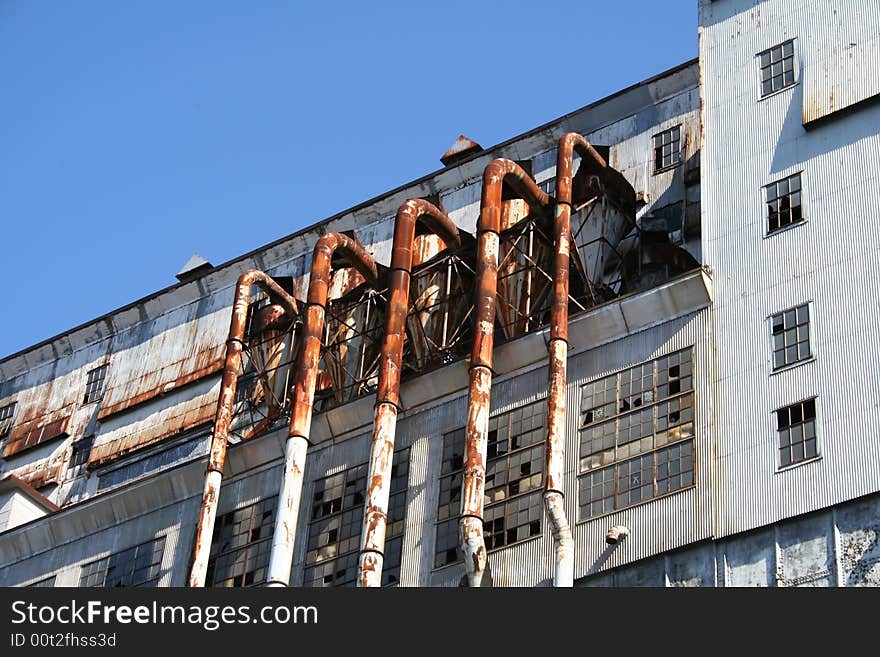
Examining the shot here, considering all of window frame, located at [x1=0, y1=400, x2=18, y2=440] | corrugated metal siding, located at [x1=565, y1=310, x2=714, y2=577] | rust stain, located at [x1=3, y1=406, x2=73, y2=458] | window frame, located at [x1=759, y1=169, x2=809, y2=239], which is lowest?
corrugated metal siding, located at [x1=565, y1=310, x2=714, y2=577]

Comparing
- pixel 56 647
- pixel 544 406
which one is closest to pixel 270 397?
pixel 544 406

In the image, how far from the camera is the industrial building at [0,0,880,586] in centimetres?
4162

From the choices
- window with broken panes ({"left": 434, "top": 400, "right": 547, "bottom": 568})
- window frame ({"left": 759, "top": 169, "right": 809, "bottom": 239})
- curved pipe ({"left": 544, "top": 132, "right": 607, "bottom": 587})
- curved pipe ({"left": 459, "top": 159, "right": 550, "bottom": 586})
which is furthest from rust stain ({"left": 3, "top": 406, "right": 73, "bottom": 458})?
window frame ({"left": 759, "top": 169, "right": 809, "bottom": 239})

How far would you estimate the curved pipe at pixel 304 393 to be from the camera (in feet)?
149

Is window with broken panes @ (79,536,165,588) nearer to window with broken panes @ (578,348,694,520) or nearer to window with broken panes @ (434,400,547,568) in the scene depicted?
window with broken panes @ (434,400,547,568)

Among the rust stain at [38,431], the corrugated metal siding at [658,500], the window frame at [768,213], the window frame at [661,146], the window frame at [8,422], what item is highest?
the window frame at [661,146]

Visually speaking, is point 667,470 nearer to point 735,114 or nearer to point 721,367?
point 721,367

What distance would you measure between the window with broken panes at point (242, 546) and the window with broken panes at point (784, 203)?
16.6m

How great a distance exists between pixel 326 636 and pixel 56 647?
210 inches

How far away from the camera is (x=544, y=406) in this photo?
45969 millimetres

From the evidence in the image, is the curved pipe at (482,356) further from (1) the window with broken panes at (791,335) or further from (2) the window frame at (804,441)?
(1) the window with broken panes at (791,335)

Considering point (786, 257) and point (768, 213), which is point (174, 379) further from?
point (786, 257)

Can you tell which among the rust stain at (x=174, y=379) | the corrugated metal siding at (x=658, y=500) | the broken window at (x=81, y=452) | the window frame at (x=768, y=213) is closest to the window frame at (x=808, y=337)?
the corrugated metal siding at (x=658, y=500)

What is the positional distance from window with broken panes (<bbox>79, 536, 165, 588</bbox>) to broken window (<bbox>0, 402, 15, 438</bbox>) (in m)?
13.3
